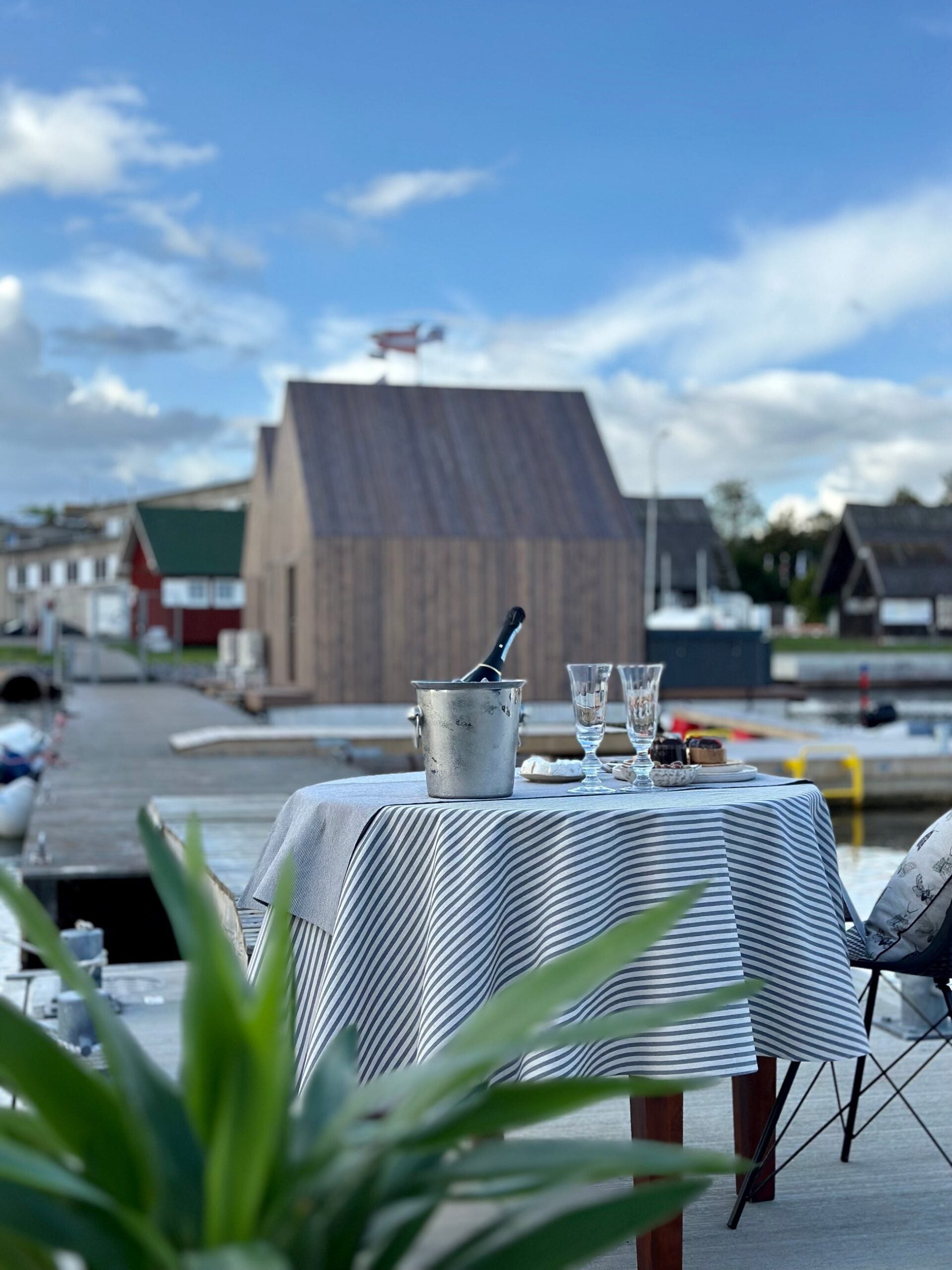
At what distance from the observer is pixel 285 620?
26.3 m

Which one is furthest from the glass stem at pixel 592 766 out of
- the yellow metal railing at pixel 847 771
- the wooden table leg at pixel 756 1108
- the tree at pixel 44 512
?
the tree at pixel 44 512

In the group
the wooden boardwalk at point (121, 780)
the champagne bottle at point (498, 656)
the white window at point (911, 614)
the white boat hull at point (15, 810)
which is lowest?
the white boat hull at point (15, 810)

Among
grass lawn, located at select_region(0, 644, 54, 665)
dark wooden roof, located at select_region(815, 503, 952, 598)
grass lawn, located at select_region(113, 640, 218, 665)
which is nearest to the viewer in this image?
grass lawn, located at select_region(0, 644, 54, 665)

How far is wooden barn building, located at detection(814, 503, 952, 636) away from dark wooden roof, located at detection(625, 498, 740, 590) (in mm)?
4626

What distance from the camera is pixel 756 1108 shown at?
3.44 m

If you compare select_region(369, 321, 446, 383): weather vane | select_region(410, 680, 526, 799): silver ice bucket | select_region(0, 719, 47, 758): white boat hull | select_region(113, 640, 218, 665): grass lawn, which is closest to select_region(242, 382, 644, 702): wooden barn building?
select_region(369, 321, 446, 383): weather vane

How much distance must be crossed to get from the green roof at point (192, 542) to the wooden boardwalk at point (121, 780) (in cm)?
2821

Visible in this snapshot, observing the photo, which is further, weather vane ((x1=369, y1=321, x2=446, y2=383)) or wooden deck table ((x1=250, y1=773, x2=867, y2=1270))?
weather vane ((x1=369, y1=321, x2=446, y2=383))

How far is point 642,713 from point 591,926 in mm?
710

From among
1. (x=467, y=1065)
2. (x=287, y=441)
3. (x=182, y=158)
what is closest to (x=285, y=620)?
(x=287, y=441)

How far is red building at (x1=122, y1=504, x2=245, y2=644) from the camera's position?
4966 centimetres

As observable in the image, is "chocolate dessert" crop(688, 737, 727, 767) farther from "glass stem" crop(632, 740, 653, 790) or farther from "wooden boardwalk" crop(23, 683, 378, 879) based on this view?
"wooden boardwalk" crop(23, 683, 378, 879)

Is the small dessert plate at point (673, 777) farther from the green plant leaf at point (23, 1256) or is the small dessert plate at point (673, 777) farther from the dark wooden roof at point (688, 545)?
the dark wooden roof at point (688, 545)

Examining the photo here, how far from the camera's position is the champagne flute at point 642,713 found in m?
3.40
